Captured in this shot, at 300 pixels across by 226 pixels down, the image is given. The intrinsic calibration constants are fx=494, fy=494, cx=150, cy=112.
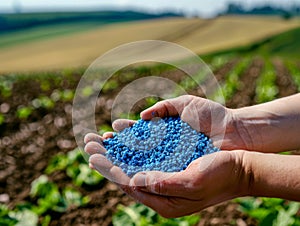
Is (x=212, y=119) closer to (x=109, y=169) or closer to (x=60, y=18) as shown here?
(x=109, y=169)

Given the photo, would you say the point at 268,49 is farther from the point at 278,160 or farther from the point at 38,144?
the point at 278,160

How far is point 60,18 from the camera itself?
2630 inches

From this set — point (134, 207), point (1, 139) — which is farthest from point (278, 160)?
point (1, 139)

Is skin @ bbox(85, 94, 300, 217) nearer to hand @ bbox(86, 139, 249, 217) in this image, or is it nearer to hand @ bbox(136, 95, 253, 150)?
hand @ bbox(86, 139, 249, 217)

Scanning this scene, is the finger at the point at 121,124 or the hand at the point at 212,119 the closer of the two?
the hand at the point at 212,119

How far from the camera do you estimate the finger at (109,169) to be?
2.82 metres

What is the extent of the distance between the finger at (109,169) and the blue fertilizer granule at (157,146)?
116 mm

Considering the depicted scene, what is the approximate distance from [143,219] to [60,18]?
6571cm

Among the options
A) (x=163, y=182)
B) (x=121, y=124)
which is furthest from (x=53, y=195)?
(x=163, y=182)

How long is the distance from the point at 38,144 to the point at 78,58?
94.2ft

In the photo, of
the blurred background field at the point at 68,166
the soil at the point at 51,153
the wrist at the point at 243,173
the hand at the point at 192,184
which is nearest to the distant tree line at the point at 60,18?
the blurred background field at the point at 68,166

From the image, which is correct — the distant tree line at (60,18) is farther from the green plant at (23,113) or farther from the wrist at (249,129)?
the wrist at (249,129)

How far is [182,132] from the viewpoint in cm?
324

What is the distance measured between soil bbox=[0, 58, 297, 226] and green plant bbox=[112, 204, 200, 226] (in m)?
0.24
